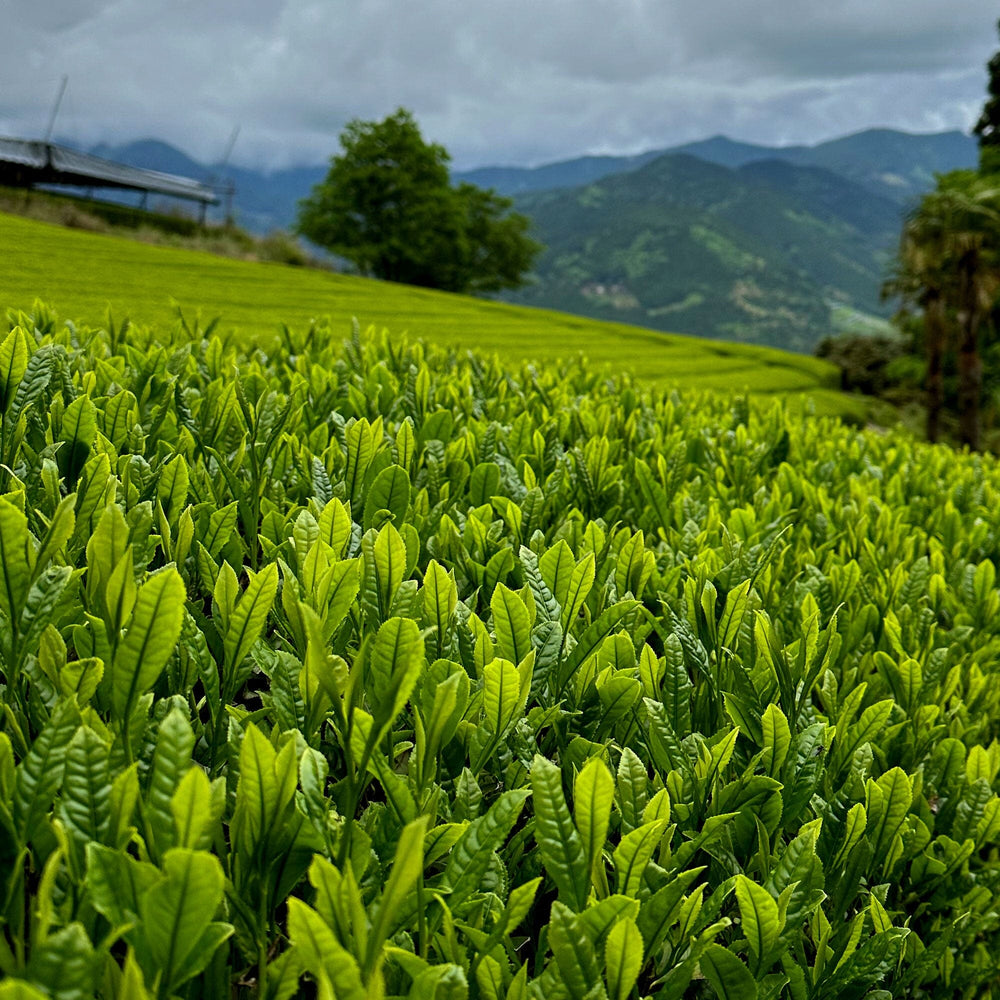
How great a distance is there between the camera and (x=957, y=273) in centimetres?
2853

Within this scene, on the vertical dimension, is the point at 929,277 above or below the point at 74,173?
below

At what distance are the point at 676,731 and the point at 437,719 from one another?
0.58 meters

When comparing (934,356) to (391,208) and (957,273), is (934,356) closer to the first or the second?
(957,273)

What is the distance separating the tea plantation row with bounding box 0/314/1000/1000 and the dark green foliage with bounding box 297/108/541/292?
161 feet

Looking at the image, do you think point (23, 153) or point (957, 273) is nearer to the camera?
point (957, 273)

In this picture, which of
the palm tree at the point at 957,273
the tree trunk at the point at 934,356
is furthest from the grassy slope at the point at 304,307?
the palm tree at the point at 957,273

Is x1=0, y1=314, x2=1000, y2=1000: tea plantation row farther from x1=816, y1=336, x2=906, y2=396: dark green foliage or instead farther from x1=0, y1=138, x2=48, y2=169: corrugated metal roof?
x1=0, y1=138, x2=48, y2=169: corrugated metal roof

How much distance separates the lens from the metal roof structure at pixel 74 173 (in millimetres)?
39797

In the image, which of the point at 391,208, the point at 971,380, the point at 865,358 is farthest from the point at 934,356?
the point at 391,208

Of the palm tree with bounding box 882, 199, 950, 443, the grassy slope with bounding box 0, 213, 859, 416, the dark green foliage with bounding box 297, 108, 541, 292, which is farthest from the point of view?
the dark green foliage with bounding box 297, 108, 541, 292

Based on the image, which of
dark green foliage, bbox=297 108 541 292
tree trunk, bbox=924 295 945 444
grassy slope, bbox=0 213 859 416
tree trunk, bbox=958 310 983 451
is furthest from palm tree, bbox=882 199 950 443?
dark green foliage, bbox=297 108 541 292

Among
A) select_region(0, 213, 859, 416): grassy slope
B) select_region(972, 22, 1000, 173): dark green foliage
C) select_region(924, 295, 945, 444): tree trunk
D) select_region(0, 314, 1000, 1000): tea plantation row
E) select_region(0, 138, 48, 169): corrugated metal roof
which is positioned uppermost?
select_region(972, 22, 1000, 173): dark green foliage

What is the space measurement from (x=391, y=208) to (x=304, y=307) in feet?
133

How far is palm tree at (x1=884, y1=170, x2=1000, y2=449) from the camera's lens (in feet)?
88.6
